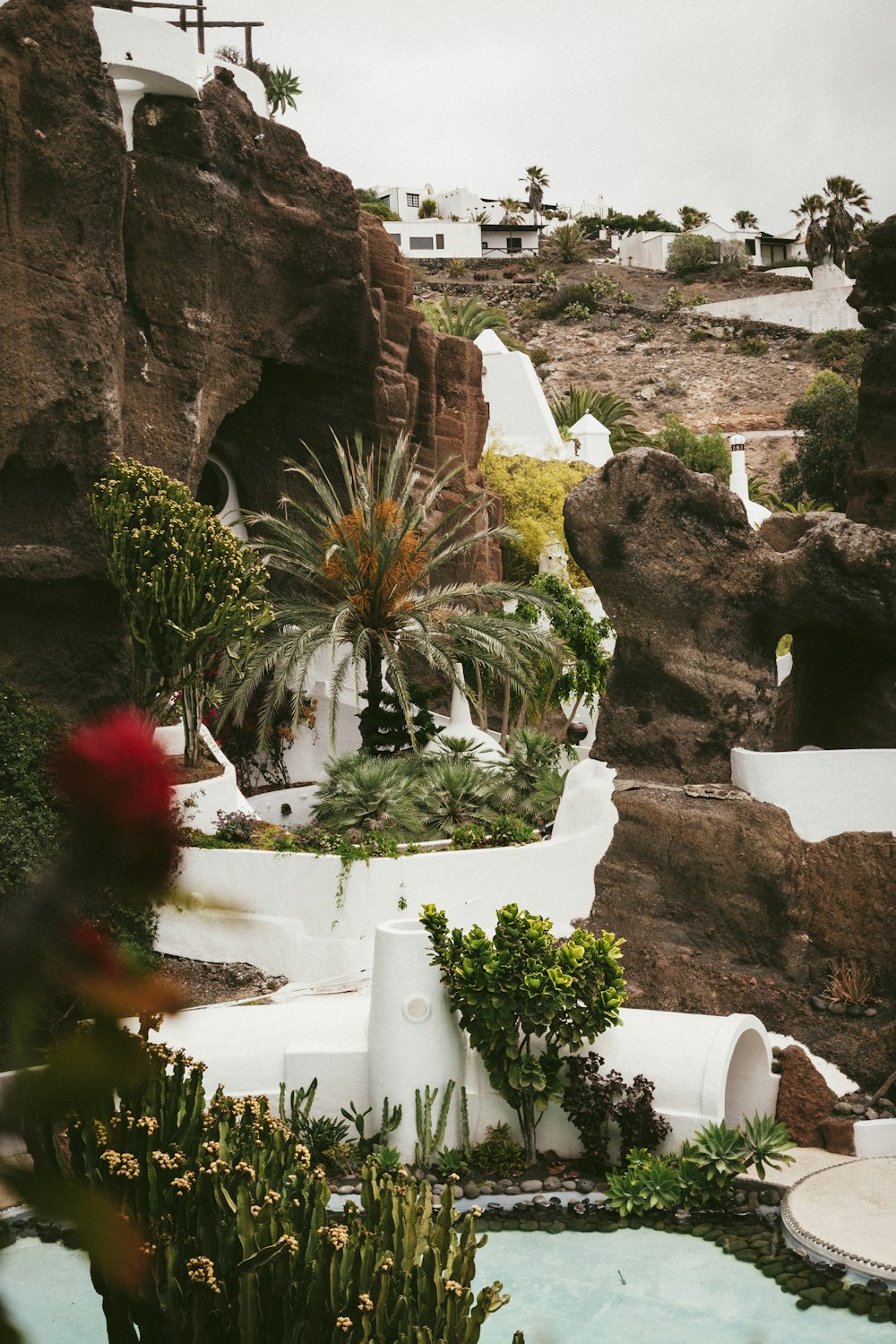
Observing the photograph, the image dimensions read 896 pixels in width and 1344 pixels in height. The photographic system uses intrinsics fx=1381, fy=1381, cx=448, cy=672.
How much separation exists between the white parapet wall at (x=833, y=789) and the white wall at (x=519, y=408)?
18.6 meters

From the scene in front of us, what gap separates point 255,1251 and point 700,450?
37788mm

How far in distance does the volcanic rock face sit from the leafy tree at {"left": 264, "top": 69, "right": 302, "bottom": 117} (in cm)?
3716

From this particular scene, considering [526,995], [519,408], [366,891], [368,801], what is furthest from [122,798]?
[519,408]

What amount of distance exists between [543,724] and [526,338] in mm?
37389

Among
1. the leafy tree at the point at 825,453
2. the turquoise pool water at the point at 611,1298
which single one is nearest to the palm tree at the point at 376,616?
the turquoise pool water at the point at 611,1298

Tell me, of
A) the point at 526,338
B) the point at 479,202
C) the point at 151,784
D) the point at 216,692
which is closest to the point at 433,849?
the point at 216,692

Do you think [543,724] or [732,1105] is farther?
[543,724]

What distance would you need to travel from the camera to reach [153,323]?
783 inches

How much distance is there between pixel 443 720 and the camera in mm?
22766

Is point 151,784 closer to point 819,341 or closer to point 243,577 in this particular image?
point 243,577

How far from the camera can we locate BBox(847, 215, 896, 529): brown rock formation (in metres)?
17.3

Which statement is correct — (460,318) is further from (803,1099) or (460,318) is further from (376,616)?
(803,1099)

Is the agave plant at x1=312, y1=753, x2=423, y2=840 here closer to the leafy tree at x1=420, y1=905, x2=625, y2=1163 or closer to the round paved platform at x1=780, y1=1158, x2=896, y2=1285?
the leafy tree at x1=420, y1=905, x2=625, y2=1163

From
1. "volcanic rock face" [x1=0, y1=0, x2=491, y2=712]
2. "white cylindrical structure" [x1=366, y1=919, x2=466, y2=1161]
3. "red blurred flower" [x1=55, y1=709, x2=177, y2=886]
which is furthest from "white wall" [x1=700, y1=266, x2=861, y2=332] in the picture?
"red blurred flower" [x1=55, y1=709, x2=177, y2=886]
